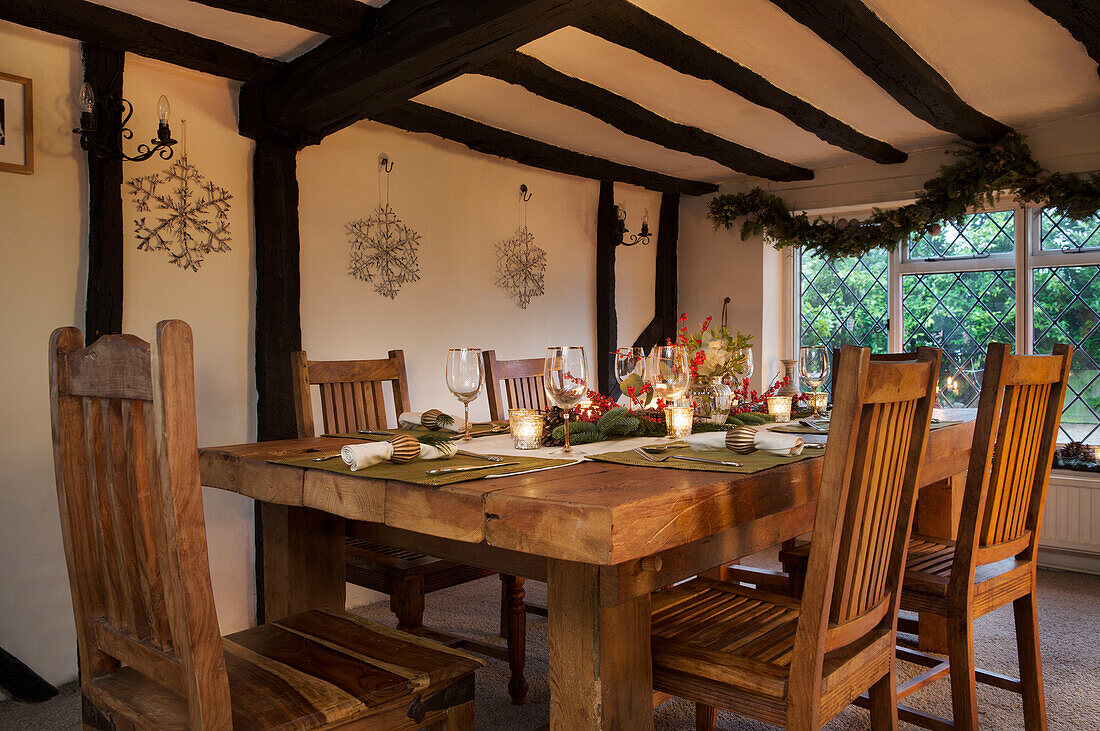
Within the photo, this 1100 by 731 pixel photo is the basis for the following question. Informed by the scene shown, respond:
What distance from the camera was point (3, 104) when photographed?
2.46 metres

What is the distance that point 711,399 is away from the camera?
230 cm

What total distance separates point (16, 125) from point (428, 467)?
1964 mm

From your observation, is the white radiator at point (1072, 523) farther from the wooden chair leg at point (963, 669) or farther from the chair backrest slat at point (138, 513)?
the chair backrest slat at point (138, 513)

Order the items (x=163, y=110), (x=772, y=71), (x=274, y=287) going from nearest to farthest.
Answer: (x=163, y=110), (x=274, y=287), (x=772, y=71)

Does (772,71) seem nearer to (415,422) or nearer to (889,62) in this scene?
(889,62)

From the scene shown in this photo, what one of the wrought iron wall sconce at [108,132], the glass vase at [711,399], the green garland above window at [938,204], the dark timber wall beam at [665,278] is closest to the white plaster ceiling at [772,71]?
the green garland above window at [938,204]

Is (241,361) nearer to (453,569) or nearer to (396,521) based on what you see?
(453,569)

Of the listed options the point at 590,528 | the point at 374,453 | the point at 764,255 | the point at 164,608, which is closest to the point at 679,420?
the point at 374,453

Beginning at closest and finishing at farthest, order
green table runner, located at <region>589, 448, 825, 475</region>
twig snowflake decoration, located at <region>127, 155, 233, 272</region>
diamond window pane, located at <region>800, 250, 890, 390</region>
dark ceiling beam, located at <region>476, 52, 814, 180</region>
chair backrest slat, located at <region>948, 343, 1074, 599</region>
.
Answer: green table runner, located at <region>589, 448, 825, 475</region>
chair backrest slat, located at <region>948, 343, 1074, 599</region>
twig snowflake decoration, located at <region>127, 155, 233, 272</region>
dark ceiling beam, located at <region>476, 52, 814, 180</region>
diamond window pane, located at <region>800, 250, 890, 390</region>

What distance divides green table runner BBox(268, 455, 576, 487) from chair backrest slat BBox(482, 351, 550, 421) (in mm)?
1153

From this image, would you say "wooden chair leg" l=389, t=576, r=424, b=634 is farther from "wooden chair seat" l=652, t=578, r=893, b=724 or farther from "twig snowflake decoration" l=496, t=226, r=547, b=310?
"twig snowflake decoration" l=496, t=226, r=547, b=310

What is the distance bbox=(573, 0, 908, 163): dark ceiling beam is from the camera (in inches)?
102

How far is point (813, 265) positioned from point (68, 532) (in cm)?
455

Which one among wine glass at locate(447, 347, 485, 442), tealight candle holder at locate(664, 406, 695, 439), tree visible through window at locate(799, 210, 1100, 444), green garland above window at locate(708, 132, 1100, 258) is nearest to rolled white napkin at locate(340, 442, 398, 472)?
wine glass at locate(447, 347, 485, 442)
